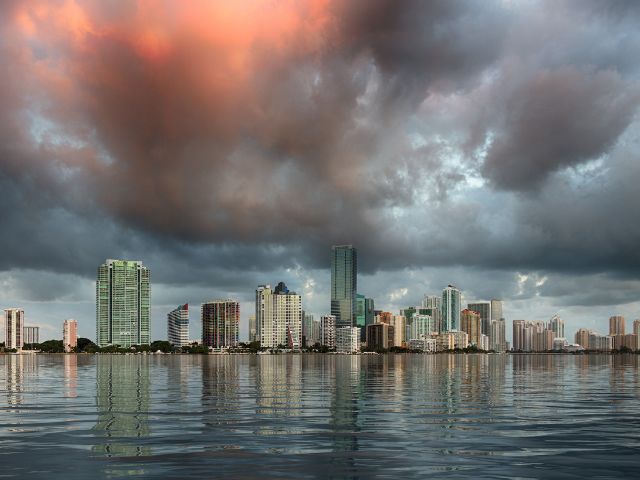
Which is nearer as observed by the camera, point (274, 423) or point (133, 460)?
point (133, 460)

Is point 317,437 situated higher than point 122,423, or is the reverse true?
point 317,437

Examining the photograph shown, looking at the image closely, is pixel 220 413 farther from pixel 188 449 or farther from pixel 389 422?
pixel 188 449

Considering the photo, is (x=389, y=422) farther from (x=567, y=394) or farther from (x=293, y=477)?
(x=567, y=394)

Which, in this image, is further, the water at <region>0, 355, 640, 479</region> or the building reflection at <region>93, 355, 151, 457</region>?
the building reflection at <region>93, 355, 151, 457</region>

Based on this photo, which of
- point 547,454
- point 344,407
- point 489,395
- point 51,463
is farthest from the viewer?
point 489,395

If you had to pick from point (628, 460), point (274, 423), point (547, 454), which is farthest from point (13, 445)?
point (628, 460)

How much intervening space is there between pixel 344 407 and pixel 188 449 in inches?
1119

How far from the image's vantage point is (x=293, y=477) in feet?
107

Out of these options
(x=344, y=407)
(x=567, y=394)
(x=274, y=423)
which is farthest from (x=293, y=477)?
(x=567, y=394)

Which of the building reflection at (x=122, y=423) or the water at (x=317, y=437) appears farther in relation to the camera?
the building reflection at (x=122, y=423)

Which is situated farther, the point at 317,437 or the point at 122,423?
the point at 122,423

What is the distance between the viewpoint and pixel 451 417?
57.3 m

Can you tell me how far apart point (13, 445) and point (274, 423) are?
17893 mm

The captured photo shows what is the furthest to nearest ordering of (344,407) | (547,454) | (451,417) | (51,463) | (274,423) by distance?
1. (344,407)
2. (451,417)
3. (274,423)
4. (547,454)
5. (51,463)
